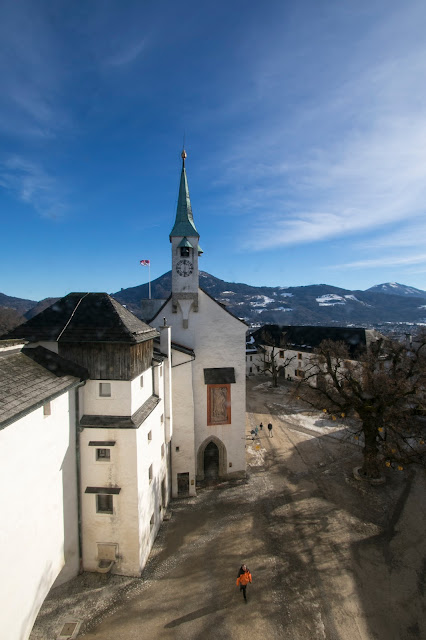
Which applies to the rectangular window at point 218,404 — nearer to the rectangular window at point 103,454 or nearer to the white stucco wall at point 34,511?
the rectangular window at point 103,454

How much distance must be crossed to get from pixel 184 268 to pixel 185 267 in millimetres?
123

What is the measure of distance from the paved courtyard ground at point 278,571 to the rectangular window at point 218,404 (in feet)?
17.9

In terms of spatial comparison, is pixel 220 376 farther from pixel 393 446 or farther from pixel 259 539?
pixel 393 446

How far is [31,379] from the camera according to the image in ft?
42.1

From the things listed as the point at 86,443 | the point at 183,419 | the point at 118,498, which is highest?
the point at 86,443

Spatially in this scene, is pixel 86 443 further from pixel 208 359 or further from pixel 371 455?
pixel 371 455

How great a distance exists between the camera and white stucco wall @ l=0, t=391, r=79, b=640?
10016 millimetres

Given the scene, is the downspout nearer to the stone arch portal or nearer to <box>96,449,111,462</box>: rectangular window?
<box>96,449,111,462</box>: rectangular window

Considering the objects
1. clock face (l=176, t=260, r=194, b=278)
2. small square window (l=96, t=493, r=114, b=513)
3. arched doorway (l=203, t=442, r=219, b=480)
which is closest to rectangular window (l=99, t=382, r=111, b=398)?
small square window (l=96, t=493, r=114, b=513)

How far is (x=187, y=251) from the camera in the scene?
26000mm

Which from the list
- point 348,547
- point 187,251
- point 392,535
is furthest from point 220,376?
point 392,535

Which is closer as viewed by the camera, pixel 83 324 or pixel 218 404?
pixel 83 324

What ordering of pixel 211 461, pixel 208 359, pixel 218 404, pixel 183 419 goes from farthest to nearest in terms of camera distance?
pixel 211 461 → pixel 208 359 → pixel 218 404 → pixel 183 419

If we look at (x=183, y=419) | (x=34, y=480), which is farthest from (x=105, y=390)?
(x=183, y=419)
